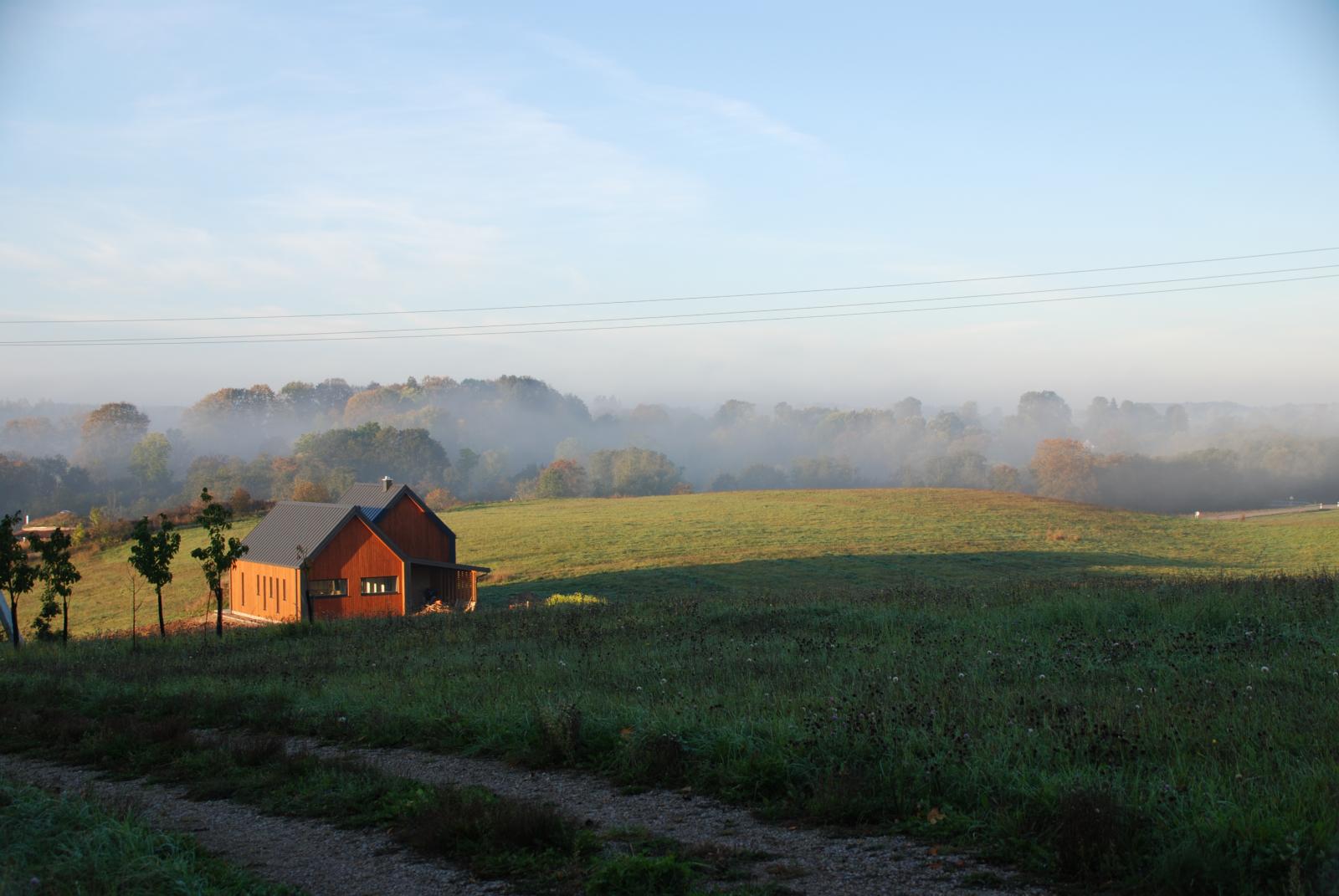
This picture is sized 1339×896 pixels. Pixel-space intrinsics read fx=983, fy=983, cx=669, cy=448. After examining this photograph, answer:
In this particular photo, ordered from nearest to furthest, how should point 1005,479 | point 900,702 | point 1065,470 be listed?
point 900,702
point 1065,470
point 1005,479

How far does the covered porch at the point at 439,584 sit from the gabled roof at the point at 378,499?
10.4 feet

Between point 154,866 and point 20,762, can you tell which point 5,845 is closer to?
point 154,866

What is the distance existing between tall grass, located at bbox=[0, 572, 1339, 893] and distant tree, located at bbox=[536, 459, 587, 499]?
9944cm

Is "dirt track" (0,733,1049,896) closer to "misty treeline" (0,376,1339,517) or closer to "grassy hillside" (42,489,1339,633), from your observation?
"grassy hillside" (42,489,1339,633)

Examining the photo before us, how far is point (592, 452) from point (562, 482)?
29682mm

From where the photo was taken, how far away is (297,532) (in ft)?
151

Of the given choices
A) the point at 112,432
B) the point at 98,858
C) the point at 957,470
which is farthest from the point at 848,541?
the point at 112,432

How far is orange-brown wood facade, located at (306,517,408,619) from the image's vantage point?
43719 millimetres

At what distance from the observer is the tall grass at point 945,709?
6027 mm

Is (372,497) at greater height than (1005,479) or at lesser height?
greater

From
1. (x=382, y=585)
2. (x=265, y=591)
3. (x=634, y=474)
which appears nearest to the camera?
(x=382, y=585)

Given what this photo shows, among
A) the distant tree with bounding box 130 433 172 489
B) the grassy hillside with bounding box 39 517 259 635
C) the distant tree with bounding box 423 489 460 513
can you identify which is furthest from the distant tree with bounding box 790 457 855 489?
the distant tree with bounding box 130 433 172 489

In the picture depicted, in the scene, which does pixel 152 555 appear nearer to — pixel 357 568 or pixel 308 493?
pixel 357 568

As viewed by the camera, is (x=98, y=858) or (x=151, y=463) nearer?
(x=98, y=858)
